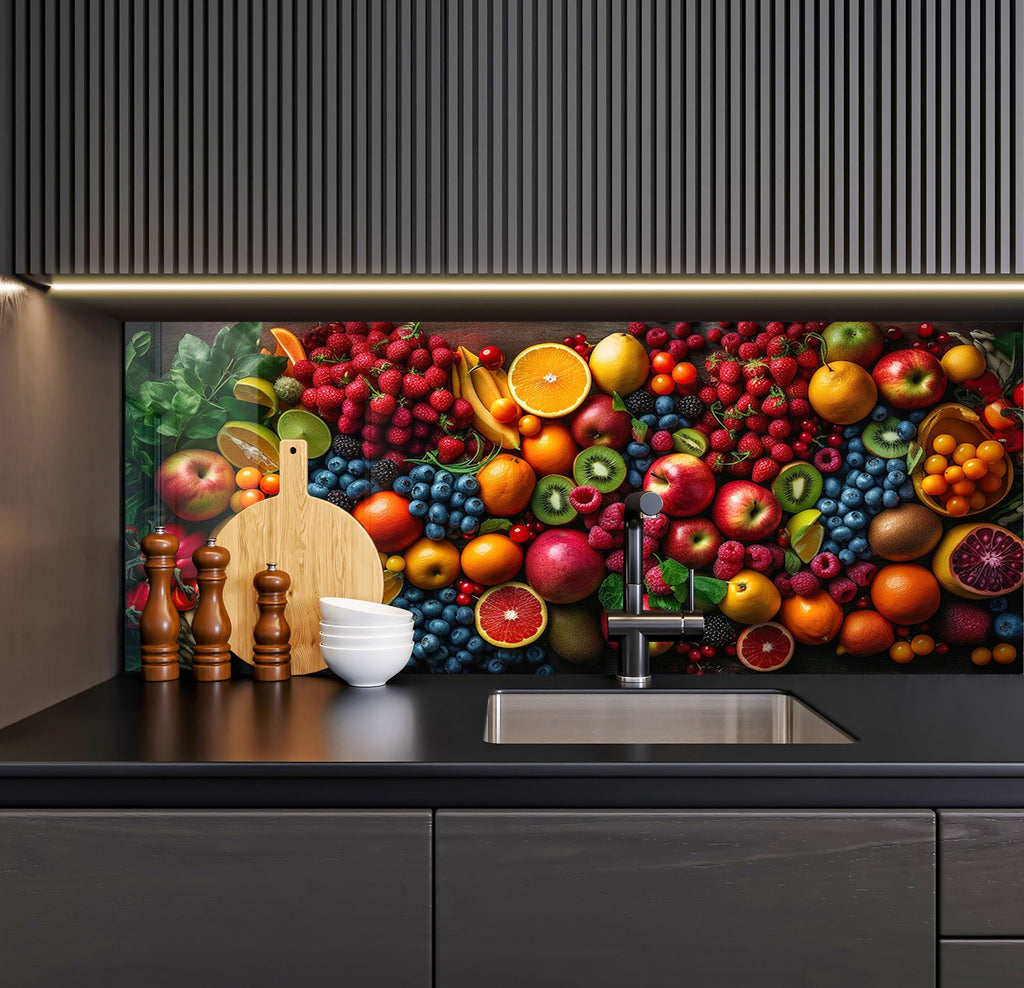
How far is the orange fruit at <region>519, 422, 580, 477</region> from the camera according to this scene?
5.49ft

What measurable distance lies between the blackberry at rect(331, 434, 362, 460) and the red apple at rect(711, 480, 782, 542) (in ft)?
2.40

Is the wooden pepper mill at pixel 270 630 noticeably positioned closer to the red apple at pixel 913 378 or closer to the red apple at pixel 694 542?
the red apple at pixel 694 542

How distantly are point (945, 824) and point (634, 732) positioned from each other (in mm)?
613

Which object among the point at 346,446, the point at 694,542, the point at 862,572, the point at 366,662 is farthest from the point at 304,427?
the point at 862,572

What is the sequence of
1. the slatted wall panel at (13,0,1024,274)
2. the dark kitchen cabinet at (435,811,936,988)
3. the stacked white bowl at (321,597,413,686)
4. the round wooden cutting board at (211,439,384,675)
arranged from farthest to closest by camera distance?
the round wooden cutting board at (211,439,384,675)
the stacked white bowl at (321,597,413,686)
the slatted wall panel at (13,0,1024,274)
the dark kitchen cabinet at (435,811,936,988)

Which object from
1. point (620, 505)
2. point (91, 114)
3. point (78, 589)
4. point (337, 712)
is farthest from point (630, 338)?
point (78, 589)

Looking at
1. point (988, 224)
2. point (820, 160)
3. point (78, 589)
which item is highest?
point (820, 160)

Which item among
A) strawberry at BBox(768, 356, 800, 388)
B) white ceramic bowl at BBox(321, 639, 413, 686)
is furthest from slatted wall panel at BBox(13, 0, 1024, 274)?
white ceramic bowl at BBox(321, 639, 413, 686)

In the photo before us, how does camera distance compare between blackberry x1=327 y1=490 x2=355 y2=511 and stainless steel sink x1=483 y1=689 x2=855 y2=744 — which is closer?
stainless steel sink x1=483 y1=689 x2=855 y2=744

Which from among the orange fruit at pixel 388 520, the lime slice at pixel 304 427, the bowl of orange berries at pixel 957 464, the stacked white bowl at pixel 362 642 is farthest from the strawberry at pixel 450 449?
the bowl of orange berries at pixel 957 464

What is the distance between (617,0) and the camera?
131 centimetres

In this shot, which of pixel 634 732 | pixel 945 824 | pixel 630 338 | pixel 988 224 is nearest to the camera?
pixel 945 824

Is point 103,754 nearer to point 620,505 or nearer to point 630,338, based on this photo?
point 620,505

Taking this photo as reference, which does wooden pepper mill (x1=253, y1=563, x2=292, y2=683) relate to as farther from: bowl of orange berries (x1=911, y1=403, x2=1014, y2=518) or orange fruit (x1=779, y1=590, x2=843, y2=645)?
bowl of orange berries (x1=911, y1=403, x2=1014, y2=518)
